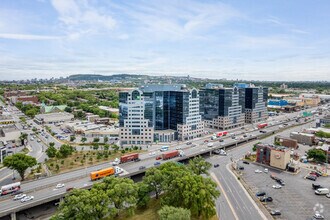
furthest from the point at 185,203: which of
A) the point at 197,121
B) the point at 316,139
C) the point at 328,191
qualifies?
the point at 316,139

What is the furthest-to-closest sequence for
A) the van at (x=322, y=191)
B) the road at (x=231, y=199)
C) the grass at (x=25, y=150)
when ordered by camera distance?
the grass at (x=25, y=150), the van at (x=322, y=191), the road at (x=231, y=199)

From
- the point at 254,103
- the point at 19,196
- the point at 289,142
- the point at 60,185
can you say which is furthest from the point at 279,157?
the point at 254,103

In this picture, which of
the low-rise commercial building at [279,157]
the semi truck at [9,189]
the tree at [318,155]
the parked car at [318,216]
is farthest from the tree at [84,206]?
the tree at [318,155]

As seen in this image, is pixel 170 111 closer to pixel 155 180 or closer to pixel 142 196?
pixel 155 180

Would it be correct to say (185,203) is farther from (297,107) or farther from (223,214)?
(297,107)

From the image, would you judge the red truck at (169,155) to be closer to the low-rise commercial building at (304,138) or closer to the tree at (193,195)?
the tree at (193,195)

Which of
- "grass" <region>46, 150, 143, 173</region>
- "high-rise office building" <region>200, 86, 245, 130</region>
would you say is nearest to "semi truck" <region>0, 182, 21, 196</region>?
"grass" <region>46, 150, 143, 173</region>

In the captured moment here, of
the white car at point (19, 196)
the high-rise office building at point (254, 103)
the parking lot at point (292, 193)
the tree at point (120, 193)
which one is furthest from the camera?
the high-rise office building at point (254, 103)
